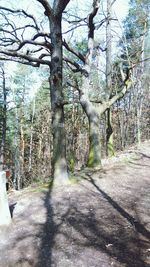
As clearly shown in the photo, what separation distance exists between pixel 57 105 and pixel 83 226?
360 cm

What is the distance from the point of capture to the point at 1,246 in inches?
Answer: 192

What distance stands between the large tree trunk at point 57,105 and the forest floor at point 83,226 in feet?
1.57

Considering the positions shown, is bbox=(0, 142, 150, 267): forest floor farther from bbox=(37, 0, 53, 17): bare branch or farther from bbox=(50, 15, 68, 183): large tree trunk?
bbox=(37, 0, 53, 17): bare branch

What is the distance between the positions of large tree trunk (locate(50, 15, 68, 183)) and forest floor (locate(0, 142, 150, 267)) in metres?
0.48

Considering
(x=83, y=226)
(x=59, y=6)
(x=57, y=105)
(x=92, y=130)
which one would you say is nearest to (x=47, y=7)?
(x=59, y=6)

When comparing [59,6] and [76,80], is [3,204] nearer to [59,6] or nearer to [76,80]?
[59,6]

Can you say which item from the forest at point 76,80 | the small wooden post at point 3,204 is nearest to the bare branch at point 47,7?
the forest at point 76,80

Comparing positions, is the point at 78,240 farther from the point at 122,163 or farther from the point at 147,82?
the point at 147,82

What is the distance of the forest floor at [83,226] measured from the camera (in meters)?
4.10

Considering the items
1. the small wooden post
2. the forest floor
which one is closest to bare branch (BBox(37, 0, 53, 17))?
the small wooden post

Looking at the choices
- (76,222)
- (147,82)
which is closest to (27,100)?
(147,82)

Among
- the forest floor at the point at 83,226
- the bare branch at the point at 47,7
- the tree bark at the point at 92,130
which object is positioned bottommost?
the forest floor at the point at 83,226

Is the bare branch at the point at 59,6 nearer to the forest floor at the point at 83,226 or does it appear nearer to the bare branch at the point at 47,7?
the bare branch at the point at 47,7

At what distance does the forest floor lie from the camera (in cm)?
410
